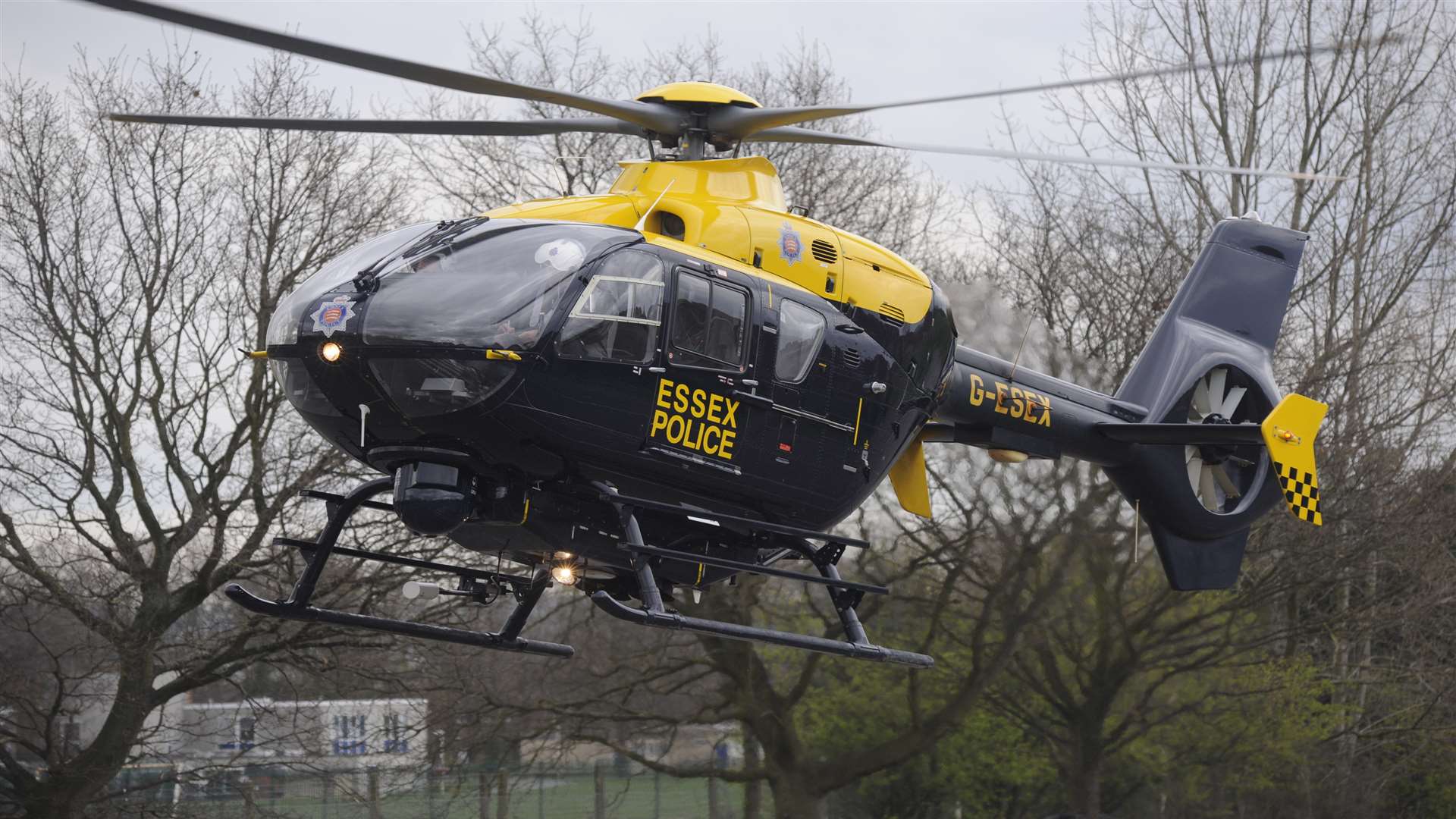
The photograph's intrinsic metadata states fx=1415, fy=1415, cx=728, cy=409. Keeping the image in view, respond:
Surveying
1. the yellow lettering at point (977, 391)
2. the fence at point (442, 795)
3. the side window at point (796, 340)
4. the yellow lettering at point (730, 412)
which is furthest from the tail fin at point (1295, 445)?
the fence at point (442, 795)

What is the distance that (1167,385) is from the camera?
1337 cm

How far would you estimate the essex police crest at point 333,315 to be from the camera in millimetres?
8258

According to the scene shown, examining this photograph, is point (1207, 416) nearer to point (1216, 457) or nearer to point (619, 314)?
point (1216, 457)

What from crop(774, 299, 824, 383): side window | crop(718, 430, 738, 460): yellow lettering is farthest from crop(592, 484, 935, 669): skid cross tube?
crop(774, 299, 824, 383): side window

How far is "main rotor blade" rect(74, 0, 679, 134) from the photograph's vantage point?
23.7ft

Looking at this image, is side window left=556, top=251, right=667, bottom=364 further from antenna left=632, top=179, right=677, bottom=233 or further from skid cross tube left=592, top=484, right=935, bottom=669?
skid cross tube left=592, top=484, right=935, bottom=669

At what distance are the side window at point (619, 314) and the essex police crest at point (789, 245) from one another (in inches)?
54.9

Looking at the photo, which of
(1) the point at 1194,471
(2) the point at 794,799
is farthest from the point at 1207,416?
(2) the point at 794,799

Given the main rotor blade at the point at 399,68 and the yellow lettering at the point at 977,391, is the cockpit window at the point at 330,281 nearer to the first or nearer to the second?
the main rotor blade at the point at 399,68

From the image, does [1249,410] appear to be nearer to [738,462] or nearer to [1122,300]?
[738,462]

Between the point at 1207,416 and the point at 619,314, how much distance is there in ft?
23.4

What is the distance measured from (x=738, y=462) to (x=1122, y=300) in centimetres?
1578

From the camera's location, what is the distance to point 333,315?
8305 millimetres

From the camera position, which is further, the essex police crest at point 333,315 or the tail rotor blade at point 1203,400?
the tail rotor blade at point 1203,400
